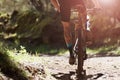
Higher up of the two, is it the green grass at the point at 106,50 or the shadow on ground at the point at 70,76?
the shadow on ground at the point at 70,76

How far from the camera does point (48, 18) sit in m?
21.2

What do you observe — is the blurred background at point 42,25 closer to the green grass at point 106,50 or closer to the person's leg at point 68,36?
the green grass at point 106,50

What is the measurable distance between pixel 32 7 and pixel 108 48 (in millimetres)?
10269

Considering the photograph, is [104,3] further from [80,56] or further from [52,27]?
[80,56]

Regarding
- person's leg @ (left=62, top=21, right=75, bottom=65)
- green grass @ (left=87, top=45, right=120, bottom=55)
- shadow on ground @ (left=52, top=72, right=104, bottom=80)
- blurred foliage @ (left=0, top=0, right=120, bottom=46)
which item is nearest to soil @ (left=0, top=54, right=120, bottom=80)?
shadow on ground @ (left=52, top=72, right=104, bottom=80)

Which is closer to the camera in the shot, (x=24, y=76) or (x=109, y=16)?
(x=24, y=76)

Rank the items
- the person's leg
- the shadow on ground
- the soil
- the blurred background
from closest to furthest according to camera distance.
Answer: the soil → the person's leg → the shadow on ground → the blurred background

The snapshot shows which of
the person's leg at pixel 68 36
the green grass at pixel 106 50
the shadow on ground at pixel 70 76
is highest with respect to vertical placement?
the person's leg at pixel 68 36

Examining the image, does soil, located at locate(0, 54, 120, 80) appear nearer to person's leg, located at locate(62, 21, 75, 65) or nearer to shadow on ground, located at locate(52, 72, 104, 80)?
shadow on ground, located at locate(52, 72, 104, 80)

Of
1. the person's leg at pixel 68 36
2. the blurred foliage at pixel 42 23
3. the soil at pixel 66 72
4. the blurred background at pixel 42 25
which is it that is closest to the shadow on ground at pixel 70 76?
the soil at pixel 66 72

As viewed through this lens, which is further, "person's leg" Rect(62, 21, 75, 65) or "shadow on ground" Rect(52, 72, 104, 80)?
"shadow on ground" Rect(52, 72, 104, 80)

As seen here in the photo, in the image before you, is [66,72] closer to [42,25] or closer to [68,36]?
[68,36]

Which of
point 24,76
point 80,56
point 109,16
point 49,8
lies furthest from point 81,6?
point 49,8

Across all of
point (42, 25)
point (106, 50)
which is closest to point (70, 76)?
point (106, 50)
